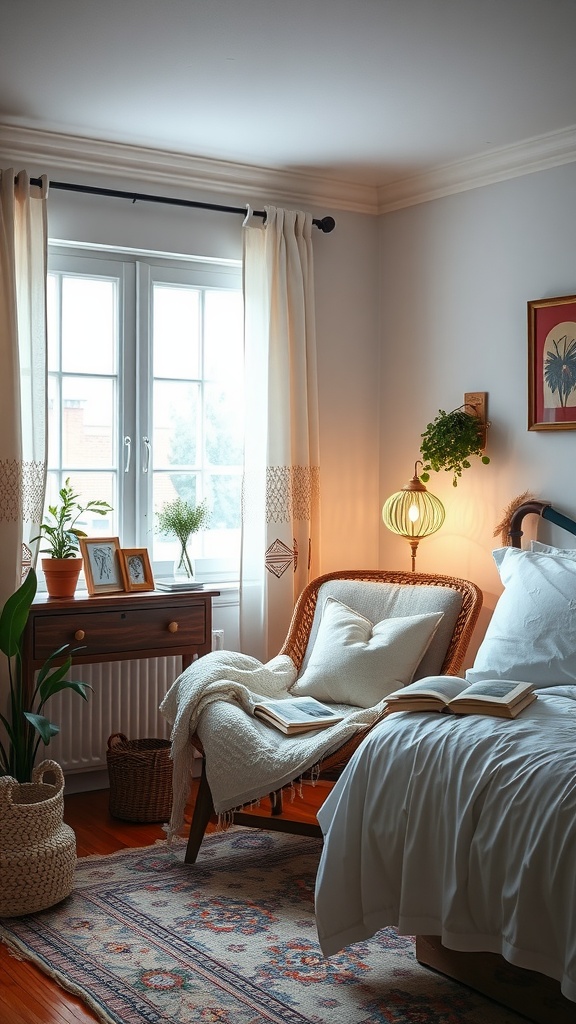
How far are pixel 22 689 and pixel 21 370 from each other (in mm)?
1198

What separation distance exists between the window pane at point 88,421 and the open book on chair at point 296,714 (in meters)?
1.37

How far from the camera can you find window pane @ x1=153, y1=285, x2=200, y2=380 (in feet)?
14.6

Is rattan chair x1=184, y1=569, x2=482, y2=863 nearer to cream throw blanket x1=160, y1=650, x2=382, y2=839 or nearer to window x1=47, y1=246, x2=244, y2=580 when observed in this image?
cream throw blanket x1=160, y1=650, x2=382, y2=839

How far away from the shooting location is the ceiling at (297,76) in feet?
9.61

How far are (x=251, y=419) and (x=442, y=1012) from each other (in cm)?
262

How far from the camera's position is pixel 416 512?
14.5 feet

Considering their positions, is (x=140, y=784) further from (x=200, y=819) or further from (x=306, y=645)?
(x=306, y=645)

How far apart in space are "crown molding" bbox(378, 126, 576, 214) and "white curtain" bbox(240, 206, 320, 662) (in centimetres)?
49

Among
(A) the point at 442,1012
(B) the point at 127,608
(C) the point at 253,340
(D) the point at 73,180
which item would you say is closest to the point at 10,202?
(D) the point at 73,180

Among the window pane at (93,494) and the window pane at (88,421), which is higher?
the window pane at (88,421)

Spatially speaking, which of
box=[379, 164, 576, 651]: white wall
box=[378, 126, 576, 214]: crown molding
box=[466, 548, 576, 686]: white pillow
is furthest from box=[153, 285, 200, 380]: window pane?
box=[466, 548, 576, 686]: white pillow

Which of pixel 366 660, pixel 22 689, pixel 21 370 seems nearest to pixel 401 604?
pixel 366 660

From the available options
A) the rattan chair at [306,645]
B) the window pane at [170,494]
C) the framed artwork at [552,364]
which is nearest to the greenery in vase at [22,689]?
the rattan chair at [306,645]

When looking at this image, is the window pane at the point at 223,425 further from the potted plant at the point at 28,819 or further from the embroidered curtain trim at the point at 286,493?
the potted plant at the point at 28,819
